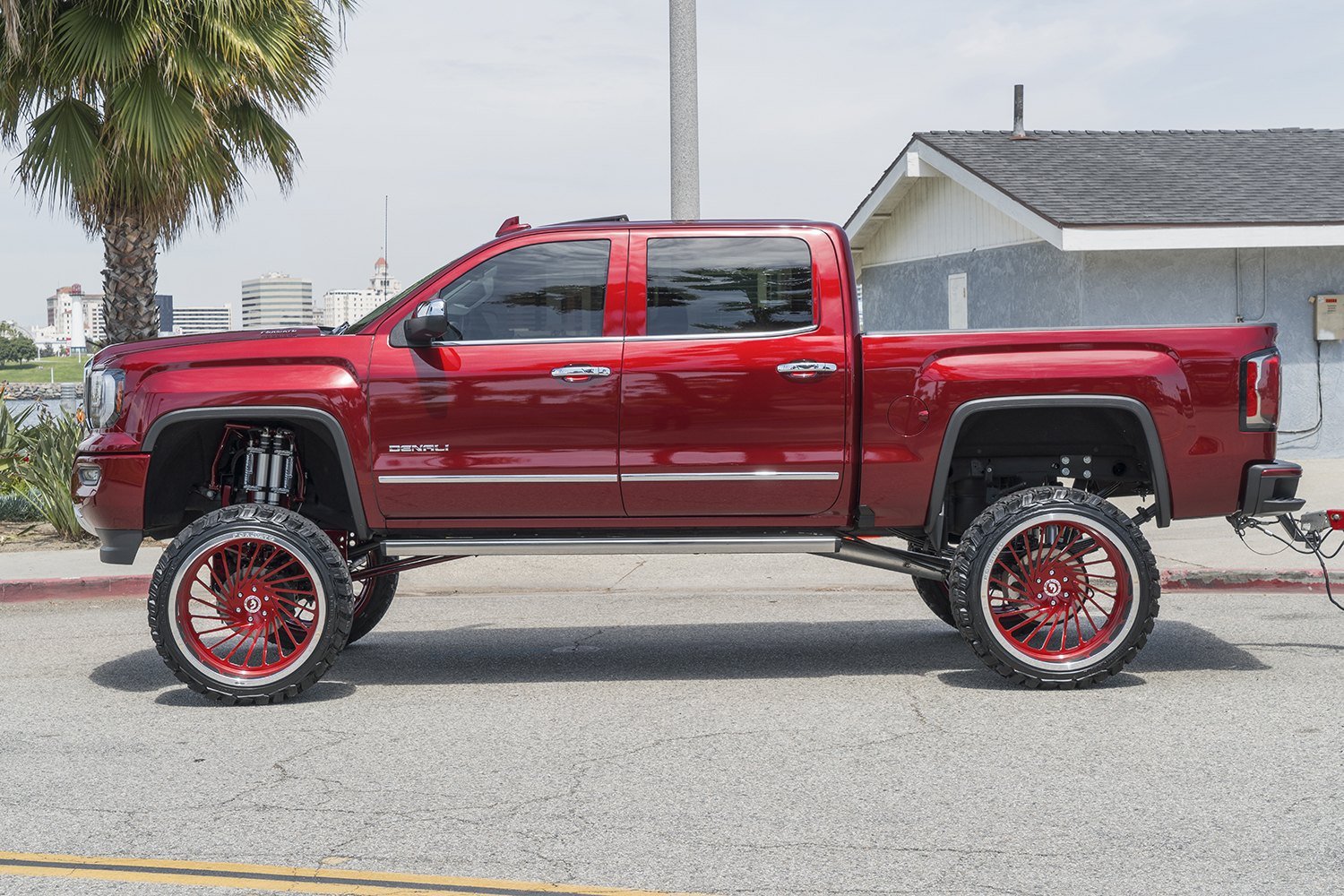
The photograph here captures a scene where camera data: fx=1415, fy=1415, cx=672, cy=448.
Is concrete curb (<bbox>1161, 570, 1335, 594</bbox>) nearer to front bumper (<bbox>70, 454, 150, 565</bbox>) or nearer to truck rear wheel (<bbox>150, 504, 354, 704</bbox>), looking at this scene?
truck rear wheel (<bbox>150, 504, 354, 704</bbox>)

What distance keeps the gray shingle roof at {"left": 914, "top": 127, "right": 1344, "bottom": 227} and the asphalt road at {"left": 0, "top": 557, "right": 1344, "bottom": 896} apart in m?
8.55

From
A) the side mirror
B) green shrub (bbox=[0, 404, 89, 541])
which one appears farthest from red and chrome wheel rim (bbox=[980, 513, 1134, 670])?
green shrub (bbox=[0, 404, 89, 541])

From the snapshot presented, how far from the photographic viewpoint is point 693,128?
40.8ft

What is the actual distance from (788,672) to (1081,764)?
6.91ft

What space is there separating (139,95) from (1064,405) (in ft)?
33.2

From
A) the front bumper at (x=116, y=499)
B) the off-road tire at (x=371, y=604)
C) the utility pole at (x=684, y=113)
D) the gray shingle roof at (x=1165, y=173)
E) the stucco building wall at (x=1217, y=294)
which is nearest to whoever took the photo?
the front bumper at (x=116, y=499)

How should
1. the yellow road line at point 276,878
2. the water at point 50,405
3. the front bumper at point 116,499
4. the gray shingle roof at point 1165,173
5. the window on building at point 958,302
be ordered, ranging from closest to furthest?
1. the yellow road line at point 276,878
2. the front bumper at point 116,499
3. the water at point 50,405
4. the gray shingle roof at point 1165,173
5. the window on building at point 958,302

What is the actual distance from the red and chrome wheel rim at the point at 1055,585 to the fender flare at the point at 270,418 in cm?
308

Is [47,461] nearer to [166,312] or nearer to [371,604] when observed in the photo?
[166,312]

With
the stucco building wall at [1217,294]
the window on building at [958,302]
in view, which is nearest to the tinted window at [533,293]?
the stucco building wall at [1217,294]

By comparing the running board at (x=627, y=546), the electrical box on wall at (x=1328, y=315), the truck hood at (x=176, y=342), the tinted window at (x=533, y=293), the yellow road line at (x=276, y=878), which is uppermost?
the electrical box on wall at (x=1328, y=315)

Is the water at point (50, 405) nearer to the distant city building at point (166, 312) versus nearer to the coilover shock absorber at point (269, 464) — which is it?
the distant city building at point (166, 312)

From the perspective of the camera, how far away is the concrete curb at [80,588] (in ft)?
34.4

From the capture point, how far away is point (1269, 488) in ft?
22.1
